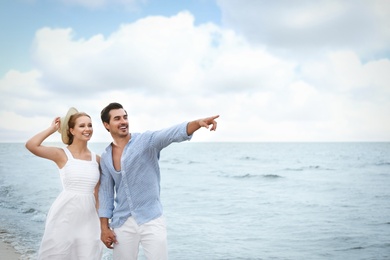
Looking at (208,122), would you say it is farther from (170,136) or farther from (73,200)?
(73,200)

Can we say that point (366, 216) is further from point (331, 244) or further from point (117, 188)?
point (117, 188)

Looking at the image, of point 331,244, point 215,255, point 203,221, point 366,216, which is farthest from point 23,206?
point 366,216

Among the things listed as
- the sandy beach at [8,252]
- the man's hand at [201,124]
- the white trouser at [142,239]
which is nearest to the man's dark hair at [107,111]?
the man's hand at [201,124]

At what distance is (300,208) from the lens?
15.0 metres

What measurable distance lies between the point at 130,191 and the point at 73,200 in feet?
1.80

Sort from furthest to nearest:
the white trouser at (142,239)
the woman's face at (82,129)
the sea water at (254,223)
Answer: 1. the sea water at (254,223)
2. the woman's face at (82,129)
3. the white trouser at (142,239)

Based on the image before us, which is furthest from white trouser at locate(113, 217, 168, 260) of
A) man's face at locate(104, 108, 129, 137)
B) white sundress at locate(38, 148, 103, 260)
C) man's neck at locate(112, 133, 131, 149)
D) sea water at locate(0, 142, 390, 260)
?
sea water at locate(0, 142, 390, 260)

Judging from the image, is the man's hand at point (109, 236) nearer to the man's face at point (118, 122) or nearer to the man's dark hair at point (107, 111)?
the man's face at point (118, 122)

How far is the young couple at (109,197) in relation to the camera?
336 cm

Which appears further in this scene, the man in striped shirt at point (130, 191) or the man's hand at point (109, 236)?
the man's hand at point (109, 236)

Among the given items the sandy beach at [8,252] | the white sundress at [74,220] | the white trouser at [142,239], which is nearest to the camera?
the white trouser at [142,239]

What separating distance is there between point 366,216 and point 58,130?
40.8ft

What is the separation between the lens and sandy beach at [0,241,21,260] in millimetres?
6227

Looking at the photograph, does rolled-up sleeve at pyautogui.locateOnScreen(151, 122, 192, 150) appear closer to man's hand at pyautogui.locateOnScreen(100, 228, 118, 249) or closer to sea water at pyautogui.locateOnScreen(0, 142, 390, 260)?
man's hand at pyautogui.locateOnScreen(100, 228, 118, 249)
